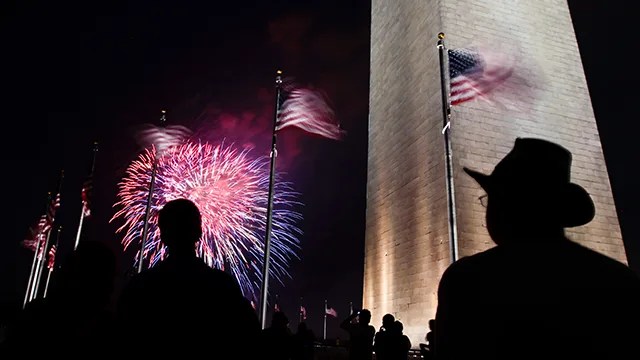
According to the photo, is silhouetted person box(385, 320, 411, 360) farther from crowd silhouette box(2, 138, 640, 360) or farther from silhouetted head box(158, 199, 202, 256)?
silhouetted head box(158, 199, 202, 256)

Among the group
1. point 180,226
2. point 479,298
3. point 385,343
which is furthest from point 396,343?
point 479,298

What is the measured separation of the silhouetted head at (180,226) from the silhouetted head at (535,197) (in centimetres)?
160

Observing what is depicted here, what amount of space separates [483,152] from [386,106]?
6.09m

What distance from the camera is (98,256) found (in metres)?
2.40

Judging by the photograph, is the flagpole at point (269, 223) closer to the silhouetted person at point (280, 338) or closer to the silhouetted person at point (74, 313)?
the silhouetted person at point (280, 338)

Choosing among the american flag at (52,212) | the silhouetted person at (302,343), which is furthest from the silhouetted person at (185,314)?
the american flag at (52,212)

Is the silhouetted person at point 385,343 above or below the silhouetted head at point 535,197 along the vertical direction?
below

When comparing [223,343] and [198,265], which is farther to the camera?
[198,265]

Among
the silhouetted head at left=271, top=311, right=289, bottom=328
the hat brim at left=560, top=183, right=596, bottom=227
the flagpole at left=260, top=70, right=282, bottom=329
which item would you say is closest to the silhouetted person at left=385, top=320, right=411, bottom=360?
the silhouetted head at left=271, top=311, right=289, bottom=328

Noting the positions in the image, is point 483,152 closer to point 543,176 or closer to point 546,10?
point 546,10

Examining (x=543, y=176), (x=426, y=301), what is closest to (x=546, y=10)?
(x=426, y=301)

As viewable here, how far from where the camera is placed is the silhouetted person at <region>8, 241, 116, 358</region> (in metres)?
2.21

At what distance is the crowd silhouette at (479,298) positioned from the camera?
149 centimetres

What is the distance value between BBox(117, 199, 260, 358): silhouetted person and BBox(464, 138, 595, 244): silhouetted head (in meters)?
1.31
